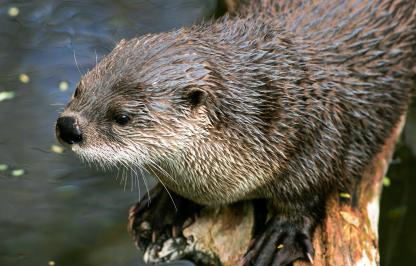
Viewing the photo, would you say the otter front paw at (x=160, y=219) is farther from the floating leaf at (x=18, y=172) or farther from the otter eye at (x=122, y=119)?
the floating leaf at (x=18, y=172)

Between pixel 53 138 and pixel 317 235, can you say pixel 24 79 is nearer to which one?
pixel 53 138

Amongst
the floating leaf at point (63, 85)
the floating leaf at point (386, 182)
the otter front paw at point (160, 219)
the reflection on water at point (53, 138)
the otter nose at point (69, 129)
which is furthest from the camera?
the floating leaf at point (63, 85)

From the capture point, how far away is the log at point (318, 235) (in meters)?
3.20

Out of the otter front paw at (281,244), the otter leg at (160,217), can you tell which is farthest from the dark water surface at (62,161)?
the otter front paw at (281,244)

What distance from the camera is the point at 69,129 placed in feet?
9.16

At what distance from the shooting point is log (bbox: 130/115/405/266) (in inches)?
126

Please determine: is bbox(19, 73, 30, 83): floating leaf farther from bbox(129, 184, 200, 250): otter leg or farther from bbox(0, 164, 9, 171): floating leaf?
bbox(129, 184, 200, 250): otter leg

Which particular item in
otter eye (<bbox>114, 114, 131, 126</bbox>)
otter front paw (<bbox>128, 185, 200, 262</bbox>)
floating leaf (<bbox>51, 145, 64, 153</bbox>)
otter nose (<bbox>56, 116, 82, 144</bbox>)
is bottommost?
otter front paw (<bbox>128, 185, 200, 262</bbox>)

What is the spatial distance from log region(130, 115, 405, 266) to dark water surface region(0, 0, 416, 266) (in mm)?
960

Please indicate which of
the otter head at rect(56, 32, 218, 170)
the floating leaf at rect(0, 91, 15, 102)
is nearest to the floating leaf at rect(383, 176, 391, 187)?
the otter head at rect(56, 32, 218, 170)

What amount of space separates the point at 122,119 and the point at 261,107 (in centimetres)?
56

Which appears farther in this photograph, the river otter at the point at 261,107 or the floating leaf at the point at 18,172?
the floating leaf at the point at 18,172

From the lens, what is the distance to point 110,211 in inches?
176

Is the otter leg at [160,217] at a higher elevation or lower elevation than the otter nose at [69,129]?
lower
